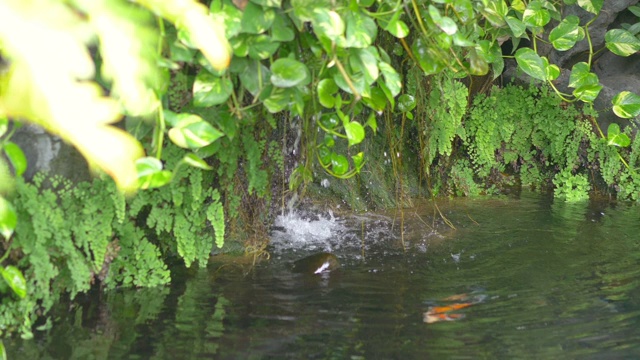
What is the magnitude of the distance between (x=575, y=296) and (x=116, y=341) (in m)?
2.56

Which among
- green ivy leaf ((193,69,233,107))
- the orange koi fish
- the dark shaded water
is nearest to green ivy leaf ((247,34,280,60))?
green ivy leaf ((193,69,233,107))

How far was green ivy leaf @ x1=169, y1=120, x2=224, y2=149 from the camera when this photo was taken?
2.56 metres

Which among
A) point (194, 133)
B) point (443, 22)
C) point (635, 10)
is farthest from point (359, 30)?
point (635, 10)

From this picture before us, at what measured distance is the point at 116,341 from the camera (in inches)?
135

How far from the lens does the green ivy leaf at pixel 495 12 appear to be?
4.53 metres

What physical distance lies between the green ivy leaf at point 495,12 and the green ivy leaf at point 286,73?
167 cm

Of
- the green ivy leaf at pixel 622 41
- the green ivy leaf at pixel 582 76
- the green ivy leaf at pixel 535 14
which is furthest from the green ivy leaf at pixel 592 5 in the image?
the green ivy leaf at pixel 535 14

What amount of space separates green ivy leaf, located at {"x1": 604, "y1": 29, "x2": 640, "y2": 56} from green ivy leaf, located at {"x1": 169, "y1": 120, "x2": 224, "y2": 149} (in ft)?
15.3

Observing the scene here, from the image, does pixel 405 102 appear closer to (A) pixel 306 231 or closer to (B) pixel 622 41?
(A) pixel 306 231

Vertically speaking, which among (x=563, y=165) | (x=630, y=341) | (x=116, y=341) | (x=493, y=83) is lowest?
(x=630, y=341)

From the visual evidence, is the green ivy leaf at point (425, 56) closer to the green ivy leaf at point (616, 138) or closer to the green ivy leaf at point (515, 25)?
the green ivy leaf at point (515, 25)

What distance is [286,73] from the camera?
10.9ft

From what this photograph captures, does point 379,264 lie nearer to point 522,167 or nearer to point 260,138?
point 260,138

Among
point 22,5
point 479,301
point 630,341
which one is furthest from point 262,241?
point 22,5
